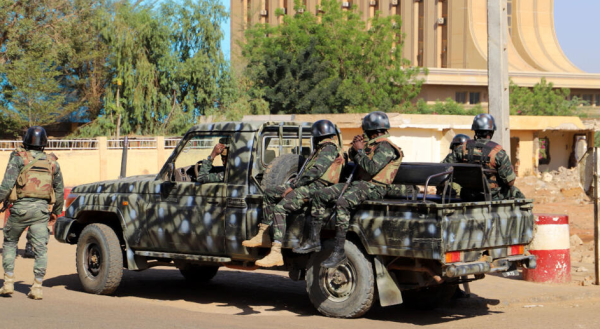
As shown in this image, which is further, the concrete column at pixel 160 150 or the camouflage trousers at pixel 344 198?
the concrete column at pixel 160 150

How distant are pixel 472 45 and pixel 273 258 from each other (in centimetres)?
6446

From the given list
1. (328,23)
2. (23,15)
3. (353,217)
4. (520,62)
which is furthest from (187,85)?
(520,62)

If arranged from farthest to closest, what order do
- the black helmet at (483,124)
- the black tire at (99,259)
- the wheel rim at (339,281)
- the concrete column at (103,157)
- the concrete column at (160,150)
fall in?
the concrete column at (160,150) < the concrete column at (103,157) < the black helmet at (483,124) < the black tire at (99,259) < the wheel rim at (339,281)

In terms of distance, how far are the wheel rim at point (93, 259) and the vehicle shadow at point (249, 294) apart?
432 millimetres

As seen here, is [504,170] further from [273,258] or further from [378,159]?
[273,258]

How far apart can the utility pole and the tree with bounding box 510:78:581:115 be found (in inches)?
1752

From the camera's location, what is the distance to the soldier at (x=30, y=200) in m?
8.29

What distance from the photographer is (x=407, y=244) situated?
22.5ft

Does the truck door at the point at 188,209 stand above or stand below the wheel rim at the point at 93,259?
above

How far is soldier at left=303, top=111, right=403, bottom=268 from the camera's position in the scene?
23.5 ft

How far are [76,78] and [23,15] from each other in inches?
217

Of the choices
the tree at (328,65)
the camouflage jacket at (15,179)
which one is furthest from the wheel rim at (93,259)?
the tree at (328,65)

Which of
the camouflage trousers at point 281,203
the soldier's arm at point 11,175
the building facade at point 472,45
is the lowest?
the camouflage trousers at point 281,203

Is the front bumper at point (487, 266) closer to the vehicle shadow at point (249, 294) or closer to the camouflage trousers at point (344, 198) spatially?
the vehicle shadow at point (249, 294)
